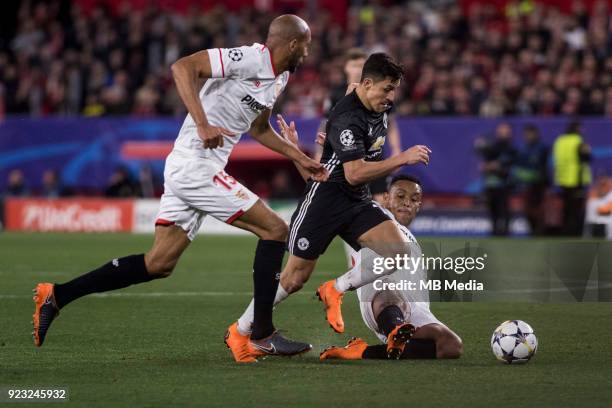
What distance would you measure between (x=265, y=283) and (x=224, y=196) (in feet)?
1.92

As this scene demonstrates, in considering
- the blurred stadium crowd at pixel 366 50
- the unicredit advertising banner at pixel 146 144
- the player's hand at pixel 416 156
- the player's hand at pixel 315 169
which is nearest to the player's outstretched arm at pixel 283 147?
the player's hand at pixel 315 169

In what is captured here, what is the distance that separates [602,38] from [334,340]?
1528cm

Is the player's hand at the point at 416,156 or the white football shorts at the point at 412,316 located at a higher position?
the player's hand at the point at 416,156

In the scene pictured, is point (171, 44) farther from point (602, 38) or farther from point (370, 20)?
point (602, 38)

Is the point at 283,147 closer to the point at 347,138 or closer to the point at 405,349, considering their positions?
the point at 347,138

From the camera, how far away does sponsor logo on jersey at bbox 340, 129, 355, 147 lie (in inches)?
293

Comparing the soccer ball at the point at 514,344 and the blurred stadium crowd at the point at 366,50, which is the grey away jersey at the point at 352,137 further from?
the blurred stadium crowd at the point at 366,50

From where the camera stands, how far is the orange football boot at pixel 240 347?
7145 millimetres

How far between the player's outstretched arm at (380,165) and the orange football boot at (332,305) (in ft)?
2.43

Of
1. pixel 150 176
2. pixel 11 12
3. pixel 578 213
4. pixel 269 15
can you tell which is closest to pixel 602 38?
pixel 578 213

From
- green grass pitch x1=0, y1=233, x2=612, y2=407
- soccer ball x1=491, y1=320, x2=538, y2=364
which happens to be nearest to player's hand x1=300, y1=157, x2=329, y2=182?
green grass pitch x1=0, y1=233, x2=612, y2=407

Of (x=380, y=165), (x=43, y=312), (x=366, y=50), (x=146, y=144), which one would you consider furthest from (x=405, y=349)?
(x=366, y=50)

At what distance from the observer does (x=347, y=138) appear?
746 centimetres

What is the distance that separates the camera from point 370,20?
25.0 metres
